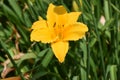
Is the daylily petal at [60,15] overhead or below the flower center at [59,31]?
overhead

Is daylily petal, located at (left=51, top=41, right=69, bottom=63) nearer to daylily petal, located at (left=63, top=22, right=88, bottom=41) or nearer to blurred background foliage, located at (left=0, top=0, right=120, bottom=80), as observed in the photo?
daylily petal, located at (left=63, top=22, right=88, bottom=41)

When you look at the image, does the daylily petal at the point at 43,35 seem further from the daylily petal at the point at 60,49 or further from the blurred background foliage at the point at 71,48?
the blurred background foliage at the point at 71,48

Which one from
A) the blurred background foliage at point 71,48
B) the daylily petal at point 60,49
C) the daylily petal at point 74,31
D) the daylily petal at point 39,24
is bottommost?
the blurred background foliage at point 71,48

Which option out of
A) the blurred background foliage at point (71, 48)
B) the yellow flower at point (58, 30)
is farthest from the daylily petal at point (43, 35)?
the blurred background foliage at point (71, 48)

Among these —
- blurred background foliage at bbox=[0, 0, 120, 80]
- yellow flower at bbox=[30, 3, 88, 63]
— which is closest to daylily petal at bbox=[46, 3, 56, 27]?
yellow flower at bbox=[30, 3, 88, 63]

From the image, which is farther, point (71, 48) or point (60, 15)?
point (71, 48)

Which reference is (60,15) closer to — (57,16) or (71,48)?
(57,16)

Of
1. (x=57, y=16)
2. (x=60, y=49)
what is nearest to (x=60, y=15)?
(x=57, y=16)
